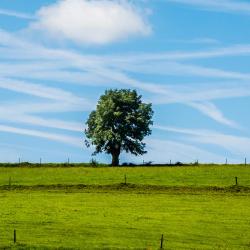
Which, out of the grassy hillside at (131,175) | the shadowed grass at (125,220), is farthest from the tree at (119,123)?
the shadowed grass at (125,220)

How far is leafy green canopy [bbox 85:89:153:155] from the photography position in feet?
438

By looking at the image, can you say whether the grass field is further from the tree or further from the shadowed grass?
the tree

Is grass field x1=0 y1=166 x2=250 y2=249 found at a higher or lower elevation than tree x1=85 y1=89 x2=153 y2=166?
lower

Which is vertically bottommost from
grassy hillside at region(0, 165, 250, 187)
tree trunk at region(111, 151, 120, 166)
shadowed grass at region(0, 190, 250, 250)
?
shadowed grass at region(0, 190, 250, 250)

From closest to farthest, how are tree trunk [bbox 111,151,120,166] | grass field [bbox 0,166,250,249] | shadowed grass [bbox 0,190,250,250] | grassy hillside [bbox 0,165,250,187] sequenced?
shadowed grass [bbox 0,190,250,250], grass field [bbox 0,166,250,249], grassy hillside [bbox 0,165,250,187], tree trunk [bbox 111,151,120,166]

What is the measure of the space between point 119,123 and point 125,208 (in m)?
70.4

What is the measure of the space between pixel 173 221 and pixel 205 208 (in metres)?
9.60

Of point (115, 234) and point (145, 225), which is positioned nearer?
point (115, 234)

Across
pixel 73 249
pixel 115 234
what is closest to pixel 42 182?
pixel 115 234

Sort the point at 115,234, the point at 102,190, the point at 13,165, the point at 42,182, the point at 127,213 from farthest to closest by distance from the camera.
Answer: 1. the point at 13,165
2. the point at 42,182
3. the point at 102,190
4. the point at 127,213
5. the point at 115,234

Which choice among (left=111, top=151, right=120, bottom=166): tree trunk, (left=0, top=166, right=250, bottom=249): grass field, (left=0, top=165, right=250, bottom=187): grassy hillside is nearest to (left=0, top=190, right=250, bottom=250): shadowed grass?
(left=0, top=166, right=250, bottom=249): grass field

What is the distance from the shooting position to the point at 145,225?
53.4 m

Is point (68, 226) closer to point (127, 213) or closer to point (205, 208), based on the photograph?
point (127, 213)

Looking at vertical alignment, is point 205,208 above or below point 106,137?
below
